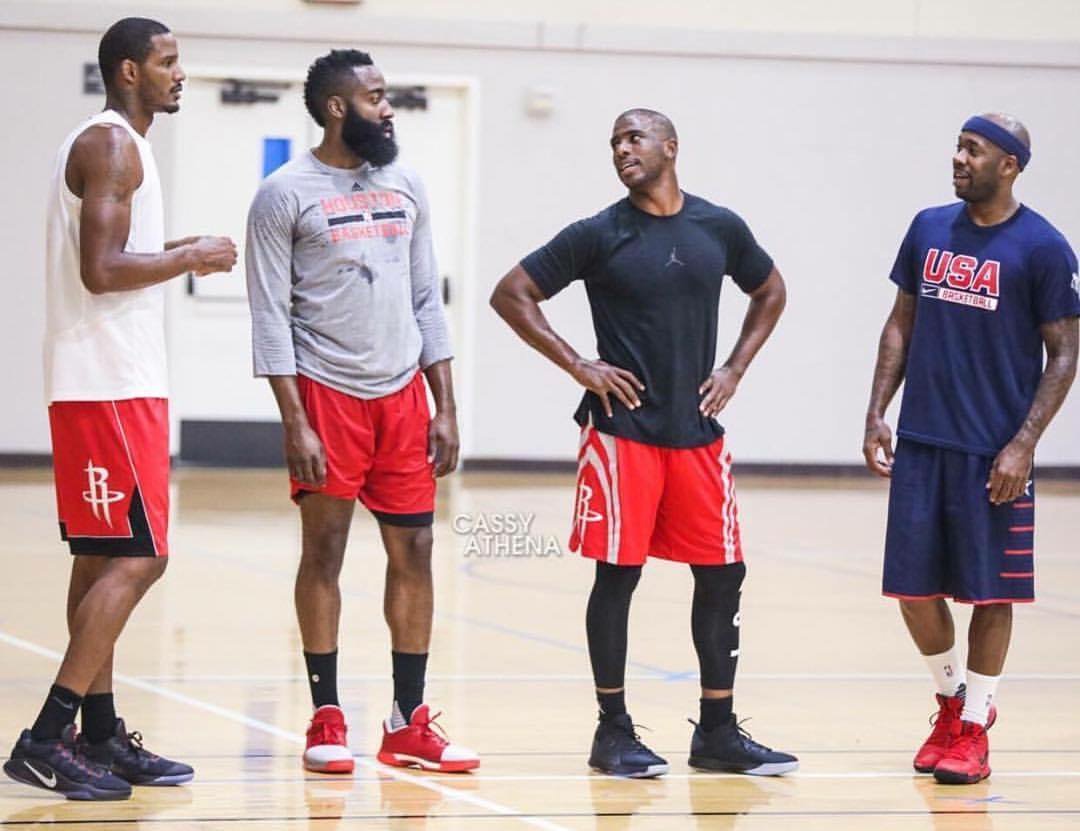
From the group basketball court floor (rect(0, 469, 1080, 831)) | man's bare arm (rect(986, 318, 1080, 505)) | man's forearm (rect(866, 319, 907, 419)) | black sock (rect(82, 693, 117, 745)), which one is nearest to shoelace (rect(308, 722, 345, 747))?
basketball court floor (rect(0, 469, 1080, 831))

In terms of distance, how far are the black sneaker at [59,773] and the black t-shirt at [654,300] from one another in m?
1.54

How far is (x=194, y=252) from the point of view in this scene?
4367mm

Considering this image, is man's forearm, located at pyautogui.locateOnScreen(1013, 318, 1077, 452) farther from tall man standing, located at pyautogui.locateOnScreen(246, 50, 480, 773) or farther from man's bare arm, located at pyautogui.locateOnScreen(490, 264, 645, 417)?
tall man standing, located at pyautogui.locateOnScreen(246, 50, 480, 773)

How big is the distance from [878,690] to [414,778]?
1.96 meters

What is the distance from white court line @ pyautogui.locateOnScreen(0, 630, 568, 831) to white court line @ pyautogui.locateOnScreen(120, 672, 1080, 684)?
162mm

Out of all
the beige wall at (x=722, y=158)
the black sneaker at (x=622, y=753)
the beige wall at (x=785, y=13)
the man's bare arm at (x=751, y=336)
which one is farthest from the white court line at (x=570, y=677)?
the beige wall at (x=785, y=13)

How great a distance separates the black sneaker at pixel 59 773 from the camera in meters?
4.31

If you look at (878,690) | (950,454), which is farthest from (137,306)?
(878,690)

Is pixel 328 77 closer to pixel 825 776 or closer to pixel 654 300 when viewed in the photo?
pixel 654 300

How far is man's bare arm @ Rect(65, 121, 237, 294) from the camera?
4289 millimetres

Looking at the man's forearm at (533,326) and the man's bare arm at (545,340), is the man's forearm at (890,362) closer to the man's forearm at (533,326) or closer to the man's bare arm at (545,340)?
the man's bare arm at (545,340)

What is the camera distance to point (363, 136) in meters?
4.68

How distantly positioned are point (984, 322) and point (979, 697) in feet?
3.26

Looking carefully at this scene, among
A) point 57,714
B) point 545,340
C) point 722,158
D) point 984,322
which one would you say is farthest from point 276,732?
point 722,158
